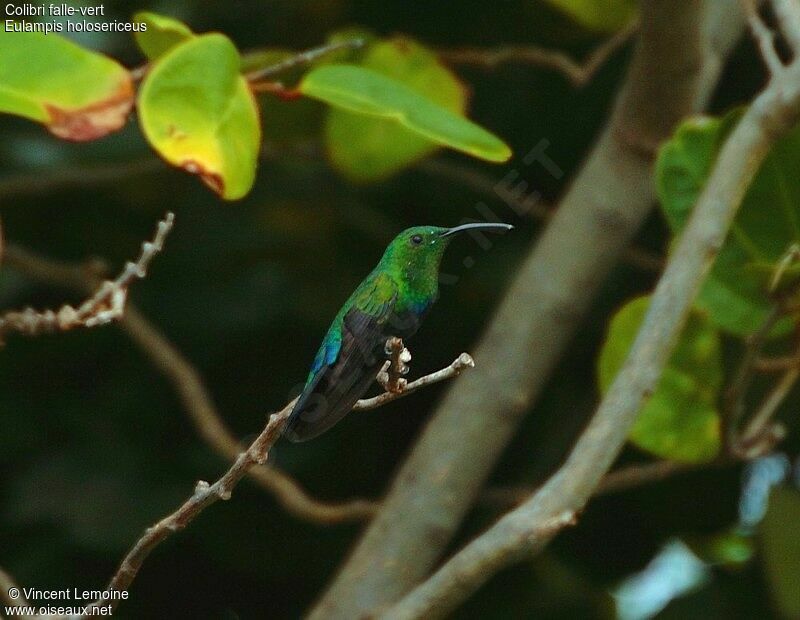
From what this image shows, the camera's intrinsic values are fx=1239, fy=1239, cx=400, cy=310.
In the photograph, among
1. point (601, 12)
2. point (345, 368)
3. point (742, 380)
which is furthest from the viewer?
point (601, 12)

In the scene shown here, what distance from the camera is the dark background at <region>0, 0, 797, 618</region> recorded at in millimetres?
A: 2178

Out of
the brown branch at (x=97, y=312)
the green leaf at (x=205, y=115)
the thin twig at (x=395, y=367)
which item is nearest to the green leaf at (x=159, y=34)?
the green leaf at (x=205, y=115)

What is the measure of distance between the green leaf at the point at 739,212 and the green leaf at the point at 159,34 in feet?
2.25

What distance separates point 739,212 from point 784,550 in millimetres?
692

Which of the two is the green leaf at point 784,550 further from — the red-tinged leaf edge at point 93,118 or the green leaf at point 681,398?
the red-tinged leaf edge at point 93,118

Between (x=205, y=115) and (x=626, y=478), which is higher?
(x=205, y=115)

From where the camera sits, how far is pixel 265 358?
2209mm

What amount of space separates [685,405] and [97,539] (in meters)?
1.03

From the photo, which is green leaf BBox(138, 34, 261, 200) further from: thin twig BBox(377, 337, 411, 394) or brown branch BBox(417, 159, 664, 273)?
brown branch BBox(417, 159, 664, 273)

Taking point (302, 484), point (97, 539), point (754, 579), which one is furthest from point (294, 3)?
point (754, 579)

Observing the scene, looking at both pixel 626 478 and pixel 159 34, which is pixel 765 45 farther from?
pixel 159 34

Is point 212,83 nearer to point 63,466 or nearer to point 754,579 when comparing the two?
point 63,466

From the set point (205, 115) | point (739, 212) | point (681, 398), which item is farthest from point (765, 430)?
point (205, 115)

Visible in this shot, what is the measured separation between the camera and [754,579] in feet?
7.63
